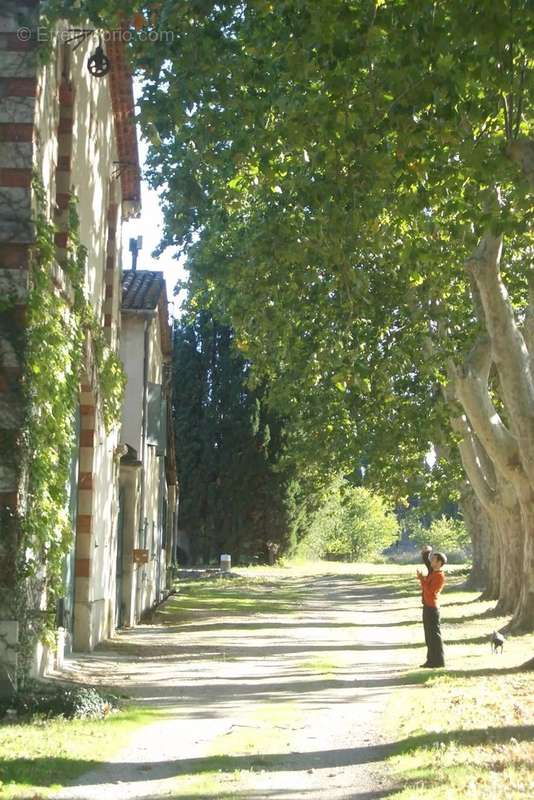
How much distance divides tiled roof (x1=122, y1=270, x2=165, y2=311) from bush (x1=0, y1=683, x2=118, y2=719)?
1346 centimetres

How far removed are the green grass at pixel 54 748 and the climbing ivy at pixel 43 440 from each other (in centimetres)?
143

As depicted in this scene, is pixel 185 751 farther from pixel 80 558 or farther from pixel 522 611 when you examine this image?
pixel 522 611

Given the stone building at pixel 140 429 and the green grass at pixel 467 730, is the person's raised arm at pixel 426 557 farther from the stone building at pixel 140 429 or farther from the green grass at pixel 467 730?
the stone building at pixel 140 429

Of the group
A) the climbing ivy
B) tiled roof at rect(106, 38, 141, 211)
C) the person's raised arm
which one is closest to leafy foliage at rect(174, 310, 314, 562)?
tiled roof at rect(106, 38, 141, 211)

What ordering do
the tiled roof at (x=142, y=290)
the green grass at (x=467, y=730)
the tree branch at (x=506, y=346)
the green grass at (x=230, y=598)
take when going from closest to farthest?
the green grass at (x=467, y=730)
the tree branch at (x=506, y=346)
the tiled roof at (x=142, y=290)
the green grass at (x=230, y=598)

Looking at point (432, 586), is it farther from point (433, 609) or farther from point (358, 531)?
point (358, 531)

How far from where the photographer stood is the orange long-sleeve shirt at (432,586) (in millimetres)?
14758

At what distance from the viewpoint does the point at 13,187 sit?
11500 mm

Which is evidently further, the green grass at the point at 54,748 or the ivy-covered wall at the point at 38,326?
the ivy-covered wall at the point at 38,326

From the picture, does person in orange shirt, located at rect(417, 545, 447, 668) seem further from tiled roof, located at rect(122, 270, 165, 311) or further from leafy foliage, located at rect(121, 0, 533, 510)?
tiled roof, located at rect(122, 270, 165, 311)

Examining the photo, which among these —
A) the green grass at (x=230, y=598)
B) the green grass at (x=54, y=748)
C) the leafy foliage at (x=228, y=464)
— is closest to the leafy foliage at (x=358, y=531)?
the leafy foliage at (x=228, y=464)

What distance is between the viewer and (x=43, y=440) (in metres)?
11.7

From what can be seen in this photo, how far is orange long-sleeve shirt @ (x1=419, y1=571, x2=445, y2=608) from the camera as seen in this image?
48.4 feet

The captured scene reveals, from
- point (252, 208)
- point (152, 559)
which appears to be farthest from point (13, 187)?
point (152, 559)
